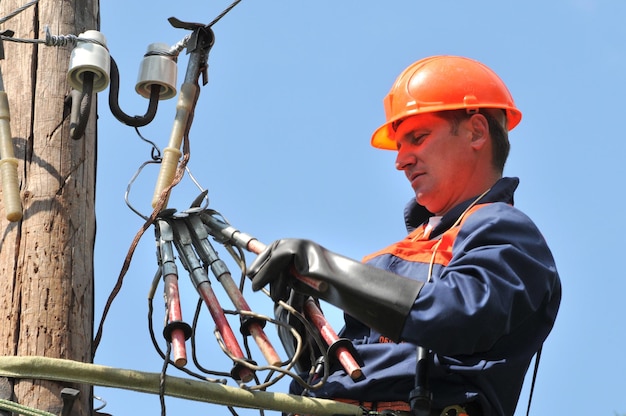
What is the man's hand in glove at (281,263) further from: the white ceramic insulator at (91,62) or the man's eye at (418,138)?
the white ceramic insulator at (91,62)

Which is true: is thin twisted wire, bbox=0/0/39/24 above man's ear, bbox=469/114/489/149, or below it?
above

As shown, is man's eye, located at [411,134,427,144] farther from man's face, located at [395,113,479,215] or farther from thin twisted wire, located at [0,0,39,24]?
thin twisted wire, located at [0,0,39,24]

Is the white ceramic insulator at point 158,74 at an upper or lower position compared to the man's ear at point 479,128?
upper

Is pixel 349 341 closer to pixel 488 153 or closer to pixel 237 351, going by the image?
pixel 237 351

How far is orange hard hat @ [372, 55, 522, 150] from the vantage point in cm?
557

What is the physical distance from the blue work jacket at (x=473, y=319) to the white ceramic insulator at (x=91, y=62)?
129 centimetres

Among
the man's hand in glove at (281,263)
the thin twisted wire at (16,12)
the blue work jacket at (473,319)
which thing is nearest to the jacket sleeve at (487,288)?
the blue work jacket at (473,319)

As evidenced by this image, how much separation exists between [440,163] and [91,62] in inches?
52.6

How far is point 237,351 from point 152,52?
4.56 ft

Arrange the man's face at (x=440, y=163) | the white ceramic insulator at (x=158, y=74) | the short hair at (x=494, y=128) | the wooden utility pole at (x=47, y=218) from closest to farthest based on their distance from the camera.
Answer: the wooden utility pole at (x=47, y=218)
the man's face at (x=440, y=163)
the short hair at (x=494, y=128)
the white ceramic insulator at (x=158, y=74)

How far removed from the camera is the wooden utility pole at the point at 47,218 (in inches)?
198

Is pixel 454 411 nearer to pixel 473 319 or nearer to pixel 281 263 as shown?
pixel 473 319

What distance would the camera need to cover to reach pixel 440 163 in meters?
5.44

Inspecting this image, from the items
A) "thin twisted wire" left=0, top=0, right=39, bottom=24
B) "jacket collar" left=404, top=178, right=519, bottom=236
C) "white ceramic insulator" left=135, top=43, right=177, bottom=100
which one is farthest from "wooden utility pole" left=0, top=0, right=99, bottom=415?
"jacket collar" left=404, top=178, right=519, bottom=236
